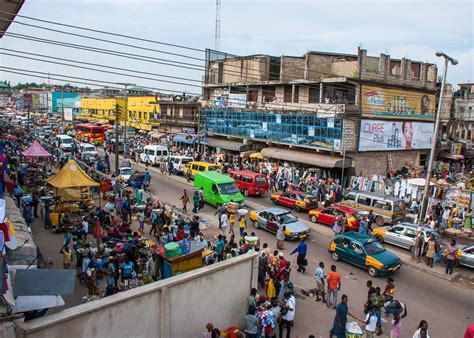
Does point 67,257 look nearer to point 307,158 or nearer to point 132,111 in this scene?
point 307,158

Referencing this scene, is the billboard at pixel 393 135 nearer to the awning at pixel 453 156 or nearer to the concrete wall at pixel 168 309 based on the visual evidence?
the awning at pixel 453 156

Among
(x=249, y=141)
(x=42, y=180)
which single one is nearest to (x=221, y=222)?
(x=42, y=180)

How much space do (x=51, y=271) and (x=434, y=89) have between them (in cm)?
4054

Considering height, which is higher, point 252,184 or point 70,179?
point 70,179

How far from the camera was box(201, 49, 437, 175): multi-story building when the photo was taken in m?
30.0

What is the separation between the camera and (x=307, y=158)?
31.1 metres

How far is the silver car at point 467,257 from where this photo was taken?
1479cm

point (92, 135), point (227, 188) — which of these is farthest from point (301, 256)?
point (92, 135)

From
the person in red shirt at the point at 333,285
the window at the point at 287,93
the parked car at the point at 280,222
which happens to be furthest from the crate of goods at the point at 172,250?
the window at the point at 287,93

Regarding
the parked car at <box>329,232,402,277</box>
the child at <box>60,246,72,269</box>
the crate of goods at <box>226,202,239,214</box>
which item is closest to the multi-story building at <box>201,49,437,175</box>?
the crate of goods at <box>226,202,239,214</box>

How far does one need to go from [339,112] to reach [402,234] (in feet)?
47.4

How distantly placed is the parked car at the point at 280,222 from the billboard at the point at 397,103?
16.6 m

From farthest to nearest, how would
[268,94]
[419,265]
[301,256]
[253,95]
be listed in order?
[253,95] → [268,94] → [419,265] → [301,256]

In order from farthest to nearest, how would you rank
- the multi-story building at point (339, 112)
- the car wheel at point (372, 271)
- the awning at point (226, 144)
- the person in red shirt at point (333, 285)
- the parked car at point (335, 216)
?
the awning at point (226, 144) < the multi-story building at point (339, 112) < the parked car at point (335, 216) < the car wheel at point (372, 271) < the person in red shirt at point (333, 285)
